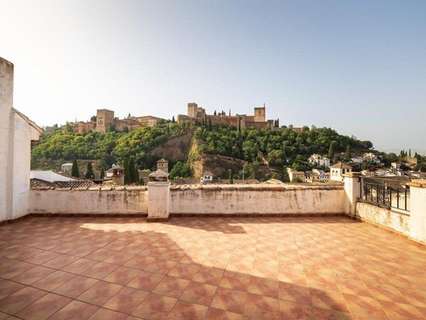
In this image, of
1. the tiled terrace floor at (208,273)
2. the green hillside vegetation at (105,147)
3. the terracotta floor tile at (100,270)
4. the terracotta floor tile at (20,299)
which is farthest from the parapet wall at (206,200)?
the green hillside vegetation at (105,147)

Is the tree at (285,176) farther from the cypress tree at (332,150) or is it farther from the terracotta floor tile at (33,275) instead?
the terracotta floor tile at (33,275)

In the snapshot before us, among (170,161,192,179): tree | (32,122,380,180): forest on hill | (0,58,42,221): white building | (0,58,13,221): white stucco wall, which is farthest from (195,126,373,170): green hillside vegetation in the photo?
(0,58,13,221): white stucco wall

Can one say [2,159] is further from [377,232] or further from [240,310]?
[377,232]

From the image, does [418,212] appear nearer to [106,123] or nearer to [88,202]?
[88,202]

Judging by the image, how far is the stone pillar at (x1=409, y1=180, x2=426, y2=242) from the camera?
13.9 ft

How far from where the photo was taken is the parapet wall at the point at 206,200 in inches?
248

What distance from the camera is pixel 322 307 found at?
248 cm

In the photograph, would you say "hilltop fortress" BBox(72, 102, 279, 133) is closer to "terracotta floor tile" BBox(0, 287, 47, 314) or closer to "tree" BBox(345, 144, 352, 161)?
"tree" BBox(345, 144, 352, 161)

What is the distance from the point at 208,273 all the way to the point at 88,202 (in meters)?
4.73

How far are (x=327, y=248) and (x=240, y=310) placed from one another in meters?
2.62

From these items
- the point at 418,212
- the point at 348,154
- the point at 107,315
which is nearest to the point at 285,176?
the point at 348,154

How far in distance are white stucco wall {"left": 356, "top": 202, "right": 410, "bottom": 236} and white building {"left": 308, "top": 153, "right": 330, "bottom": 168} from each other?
223ft

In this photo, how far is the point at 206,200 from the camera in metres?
6.42

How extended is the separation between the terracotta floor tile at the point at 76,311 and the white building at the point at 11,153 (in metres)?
4.71
